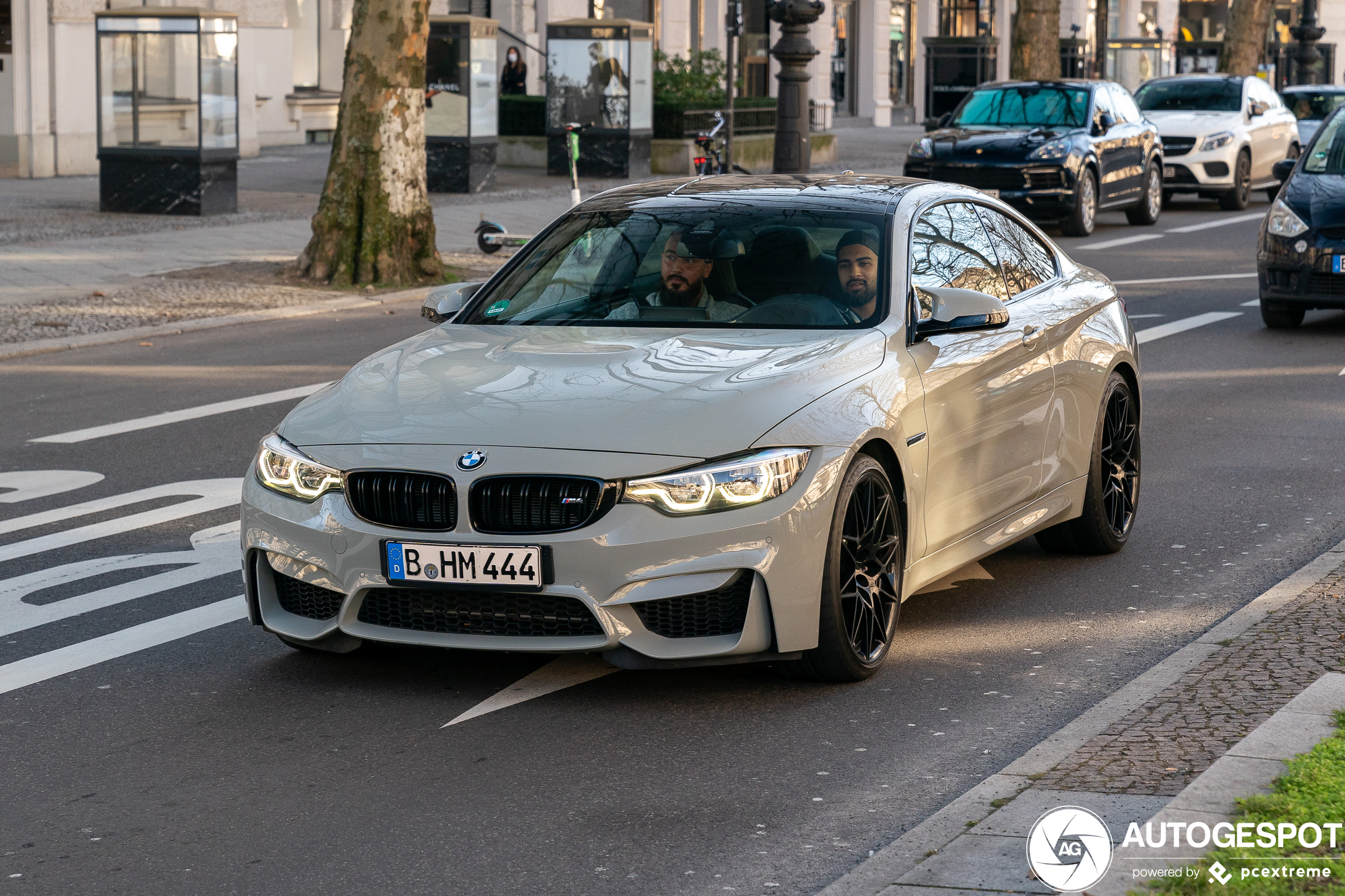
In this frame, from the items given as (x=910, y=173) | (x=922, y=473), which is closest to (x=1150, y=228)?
(x=910, y=173)

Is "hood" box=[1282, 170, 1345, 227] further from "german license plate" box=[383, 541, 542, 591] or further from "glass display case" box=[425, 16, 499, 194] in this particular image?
"glass display case" box=[425, 16, 499, 194]

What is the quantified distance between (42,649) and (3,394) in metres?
6.08

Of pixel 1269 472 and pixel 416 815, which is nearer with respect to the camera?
pixel 416 815

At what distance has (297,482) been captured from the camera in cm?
572

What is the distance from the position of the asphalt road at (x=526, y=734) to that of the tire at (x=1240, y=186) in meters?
19.7

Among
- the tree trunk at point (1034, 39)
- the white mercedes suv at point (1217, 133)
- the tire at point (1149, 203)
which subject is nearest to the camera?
the tire at point (1149, 203)

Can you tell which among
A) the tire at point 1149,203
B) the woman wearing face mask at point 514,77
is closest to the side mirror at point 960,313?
the tire at point 1149,203

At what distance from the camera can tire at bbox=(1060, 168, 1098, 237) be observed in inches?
918

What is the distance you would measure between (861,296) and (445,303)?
159cm

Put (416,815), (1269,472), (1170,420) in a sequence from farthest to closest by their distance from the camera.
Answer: (1170,420) → (1269,472) → (416,815)

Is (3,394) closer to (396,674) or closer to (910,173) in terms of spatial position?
(396,674)

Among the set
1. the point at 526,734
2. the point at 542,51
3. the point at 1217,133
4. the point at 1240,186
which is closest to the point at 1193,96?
the point at 1217,133

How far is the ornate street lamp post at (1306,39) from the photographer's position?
155ft

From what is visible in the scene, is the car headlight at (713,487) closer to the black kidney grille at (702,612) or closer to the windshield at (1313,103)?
the black kidney grille at (702,612)
